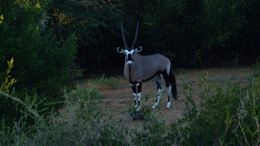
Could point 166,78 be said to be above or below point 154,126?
below

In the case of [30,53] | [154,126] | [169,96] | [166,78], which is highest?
[30,53]

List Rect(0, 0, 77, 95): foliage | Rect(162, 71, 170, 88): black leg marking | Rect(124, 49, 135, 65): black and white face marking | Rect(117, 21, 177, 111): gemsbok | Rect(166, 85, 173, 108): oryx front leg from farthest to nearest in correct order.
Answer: Rect(162, 71, 170, 88): black leg marking, Rect(166, 85, 173, 108): oryx front leg, Rect(117, 21, 177, 111): gemsbok, Rect(124, 49, 135, 65): black and white face marking, Rect(0, 0, 77, 95): foliage

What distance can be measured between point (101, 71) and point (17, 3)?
19.6m

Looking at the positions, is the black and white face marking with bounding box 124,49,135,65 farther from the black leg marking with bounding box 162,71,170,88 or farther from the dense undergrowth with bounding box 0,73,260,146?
the dense undergrowth with bounding box 0,73,260,146

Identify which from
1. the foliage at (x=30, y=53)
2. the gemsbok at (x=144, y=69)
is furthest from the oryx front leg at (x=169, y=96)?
the foliage at (x=30, y=53)

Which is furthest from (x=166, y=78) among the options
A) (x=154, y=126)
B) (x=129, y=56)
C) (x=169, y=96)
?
(x=154, y=126)

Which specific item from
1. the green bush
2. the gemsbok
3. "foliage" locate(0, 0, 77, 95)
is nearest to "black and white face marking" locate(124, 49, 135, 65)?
the gemsbok

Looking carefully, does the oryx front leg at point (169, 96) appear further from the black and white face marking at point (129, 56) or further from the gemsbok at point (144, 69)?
the black and white face marking at point (129, 56)

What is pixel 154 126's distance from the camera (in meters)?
4.63

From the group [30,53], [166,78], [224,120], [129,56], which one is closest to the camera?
[224,120]

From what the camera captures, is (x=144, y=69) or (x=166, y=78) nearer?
(x=144, y=69)

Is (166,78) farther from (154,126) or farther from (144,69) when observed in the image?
(154,126)

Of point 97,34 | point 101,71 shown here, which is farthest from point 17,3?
point 101,71

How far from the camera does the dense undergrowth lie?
178 inches
